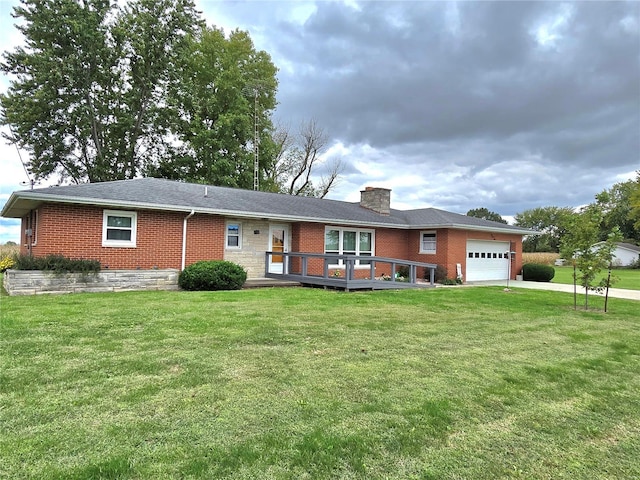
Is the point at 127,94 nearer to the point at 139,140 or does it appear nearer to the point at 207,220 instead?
Answer: the point at 139,140

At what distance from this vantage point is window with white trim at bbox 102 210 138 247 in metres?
12.0

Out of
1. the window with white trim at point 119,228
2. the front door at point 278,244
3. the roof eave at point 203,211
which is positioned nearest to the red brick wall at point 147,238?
the window with white trim at point 119,228

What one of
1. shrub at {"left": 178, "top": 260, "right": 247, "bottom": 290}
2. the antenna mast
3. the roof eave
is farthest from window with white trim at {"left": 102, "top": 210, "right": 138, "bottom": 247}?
the antenna mast

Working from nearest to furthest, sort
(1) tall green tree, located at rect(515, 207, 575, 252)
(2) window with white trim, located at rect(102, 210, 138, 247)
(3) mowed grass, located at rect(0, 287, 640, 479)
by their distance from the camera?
1. (3) mowed grass, located at rect(0, 287, 640, 479)
2. (2) window with white trim, located at rect(102, 210, 138, 247)
3. (1) tall green tree, located at rect(515, 207, 575, 252)

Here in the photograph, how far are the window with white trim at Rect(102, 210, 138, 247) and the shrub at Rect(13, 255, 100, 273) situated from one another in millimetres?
1205

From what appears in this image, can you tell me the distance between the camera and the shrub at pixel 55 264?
1047 cm

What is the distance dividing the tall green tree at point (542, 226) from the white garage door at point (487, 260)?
43.8 m

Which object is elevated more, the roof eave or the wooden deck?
the roof eave

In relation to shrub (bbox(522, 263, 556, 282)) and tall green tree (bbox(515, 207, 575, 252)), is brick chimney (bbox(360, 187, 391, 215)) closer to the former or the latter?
shrub (bbox(522, 263, 556, 282))

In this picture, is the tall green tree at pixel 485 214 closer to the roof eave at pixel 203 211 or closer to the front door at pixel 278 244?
the roof eave at pixel 203 211

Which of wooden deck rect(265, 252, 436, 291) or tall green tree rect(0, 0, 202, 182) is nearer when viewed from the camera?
wooden deck rect(265, 252, 436, 291)

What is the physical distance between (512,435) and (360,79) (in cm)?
1698

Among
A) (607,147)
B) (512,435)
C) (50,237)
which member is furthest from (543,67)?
(50,237)

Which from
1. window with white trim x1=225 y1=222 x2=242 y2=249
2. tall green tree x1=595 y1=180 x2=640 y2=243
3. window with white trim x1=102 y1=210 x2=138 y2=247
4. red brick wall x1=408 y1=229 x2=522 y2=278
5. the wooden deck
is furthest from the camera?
tall green tree x1=595 y1=180 x2=640 y2=243
